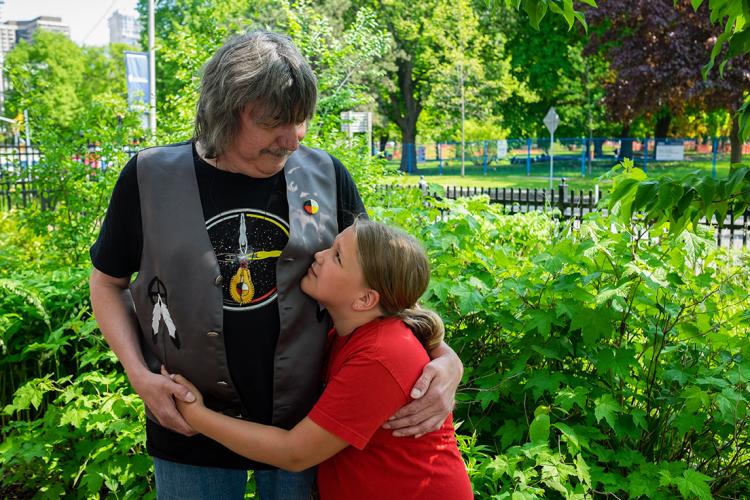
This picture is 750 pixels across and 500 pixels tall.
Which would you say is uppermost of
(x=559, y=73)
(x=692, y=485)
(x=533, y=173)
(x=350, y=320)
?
(x=559, y=73)

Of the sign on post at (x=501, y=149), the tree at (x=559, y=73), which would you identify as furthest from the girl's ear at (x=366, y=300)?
the sign on post at (x=501, y=149)

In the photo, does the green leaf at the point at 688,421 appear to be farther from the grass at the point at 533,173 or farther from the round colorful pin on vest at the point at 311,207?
the grass at the point at 533,173

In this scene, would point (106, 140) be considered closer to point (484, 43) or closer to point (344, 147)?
point (344, 147)

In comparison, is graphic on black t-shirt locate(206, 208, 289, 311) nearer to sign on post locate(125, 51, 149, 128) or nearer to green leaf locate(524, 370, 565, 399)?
green leaf locate(524, 370, 565, 399)

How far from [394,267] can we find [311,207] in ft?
1.02

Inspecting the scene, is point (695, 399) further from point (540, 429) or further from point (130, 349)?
point (130, 349)

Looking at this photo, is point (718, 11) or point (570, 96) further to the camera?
point (570, 96)

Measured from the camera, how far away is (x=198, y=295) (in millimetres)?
1840

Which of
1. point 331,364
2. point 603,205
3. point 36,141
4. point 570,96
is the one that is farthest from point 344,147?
point 570,96

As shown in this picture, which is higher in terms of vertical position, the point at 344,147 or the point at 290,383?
the point at 344,147

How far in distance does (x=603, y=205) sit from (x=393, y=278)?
63.6 inches

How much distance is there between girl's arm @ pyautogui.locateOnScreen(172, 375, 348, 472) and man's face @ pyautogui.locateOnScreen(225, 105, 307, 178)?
1.90 feet

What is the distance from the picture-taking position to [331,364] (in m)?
1.93

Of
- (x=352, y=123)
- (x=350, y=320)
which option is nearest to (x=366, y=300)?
(x=350, y=320)
